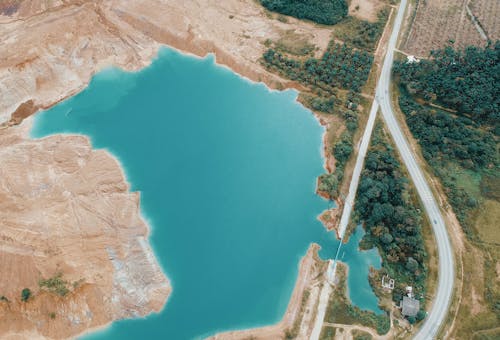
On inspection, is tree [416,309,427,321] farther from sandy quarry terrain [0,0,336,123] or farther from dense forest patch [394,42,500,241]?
sandy quarry terrain [0,0,336,123]

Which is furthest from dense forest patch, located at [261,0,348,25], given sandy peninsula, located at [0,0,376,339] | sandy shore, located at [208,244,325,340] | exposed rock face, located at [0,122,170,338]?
sandy shore, located at [208,244,325,340]

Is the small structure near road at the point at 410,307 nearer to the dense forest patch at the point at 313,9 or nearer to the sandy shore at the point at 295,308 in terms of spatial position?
the sandy shore at the point at 295,308

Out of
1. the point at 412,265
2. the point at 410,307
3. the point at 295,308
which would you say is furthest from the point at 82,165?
the point at 410,307

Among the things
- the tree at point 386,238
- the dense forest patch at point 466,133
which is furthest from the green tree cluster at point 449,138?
the tree at point 386,238

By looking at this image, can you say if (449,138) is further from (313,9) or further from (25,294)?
(25,294)

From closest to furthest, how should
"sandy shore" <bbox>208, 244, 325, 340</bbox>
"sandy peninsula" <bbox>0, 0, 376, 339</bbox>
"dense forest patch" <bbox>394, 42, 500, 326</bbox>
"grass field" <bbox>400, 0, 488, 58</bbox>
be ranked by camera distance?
"sandy shore" <bbox>208, 244, 325, 340</bbox>
"sandy peninsula" <bbox>0, 0, 376, 339</bbox>
"dense forest patch" <bbox>394, 42, 500, 326</bbox>
"grass field" <bbox>400, 0, 488, 58</bbox>

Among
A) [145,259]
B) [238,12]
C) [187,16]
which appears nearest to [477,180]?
[145,259]
